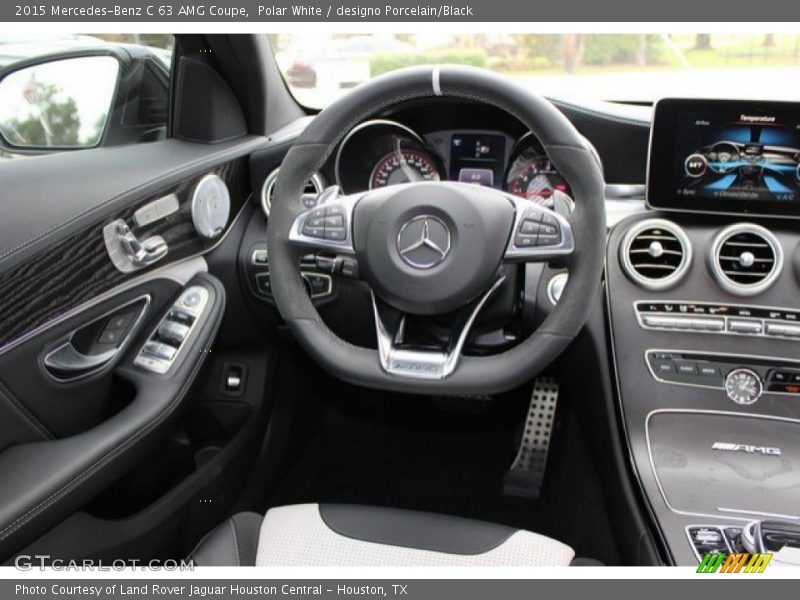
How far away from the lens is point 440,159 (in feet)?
6.45

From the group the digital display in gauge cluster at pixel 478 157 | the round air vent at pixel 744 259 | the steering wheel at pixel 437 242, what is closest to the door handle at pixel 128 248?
the steering wheel at pixel 437 242

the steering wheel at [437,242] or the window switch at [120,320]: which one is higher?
the steering wheel at [437,242]

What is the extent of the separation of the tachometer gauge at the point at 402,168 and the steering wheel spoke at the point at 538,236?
537 millimetres

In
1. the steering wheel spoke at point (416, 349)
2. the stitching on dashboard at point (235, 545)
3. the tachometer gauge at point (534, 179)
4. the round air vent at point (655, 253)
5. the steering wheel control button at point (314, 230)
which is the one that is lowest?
the stitching on dashboard at point (235, 545)

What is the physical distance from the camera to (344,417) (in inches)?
102

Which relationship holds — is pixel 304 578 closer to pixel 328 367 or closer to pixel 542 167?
pixel 328 367

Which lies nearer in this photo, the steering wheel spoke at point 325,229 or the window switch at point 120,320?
the steering wheel spoke at point 325,229

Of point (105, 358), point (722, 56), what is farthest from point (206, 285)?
point (722, 56)

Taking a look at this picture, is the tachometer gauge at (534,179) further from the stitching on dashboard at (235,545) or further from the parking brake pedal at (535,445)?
the stitching on dashboard at (235,545)

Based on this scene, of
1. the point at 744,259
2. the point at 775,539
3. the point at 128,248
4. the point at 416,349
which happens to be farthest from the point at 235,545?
the point at 744,259

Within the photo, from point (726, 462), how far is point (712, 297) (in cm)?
38

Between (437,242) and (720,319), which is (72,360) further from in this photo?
(720,319)

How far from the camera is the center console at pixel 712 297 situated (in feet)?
5.39

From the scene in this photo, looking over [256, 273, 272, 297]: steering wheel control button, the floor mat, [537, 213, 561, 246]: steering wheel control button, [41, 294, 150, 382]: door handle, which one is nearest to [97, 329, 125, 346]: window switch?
[41, 294, 150, 382]: door handle
